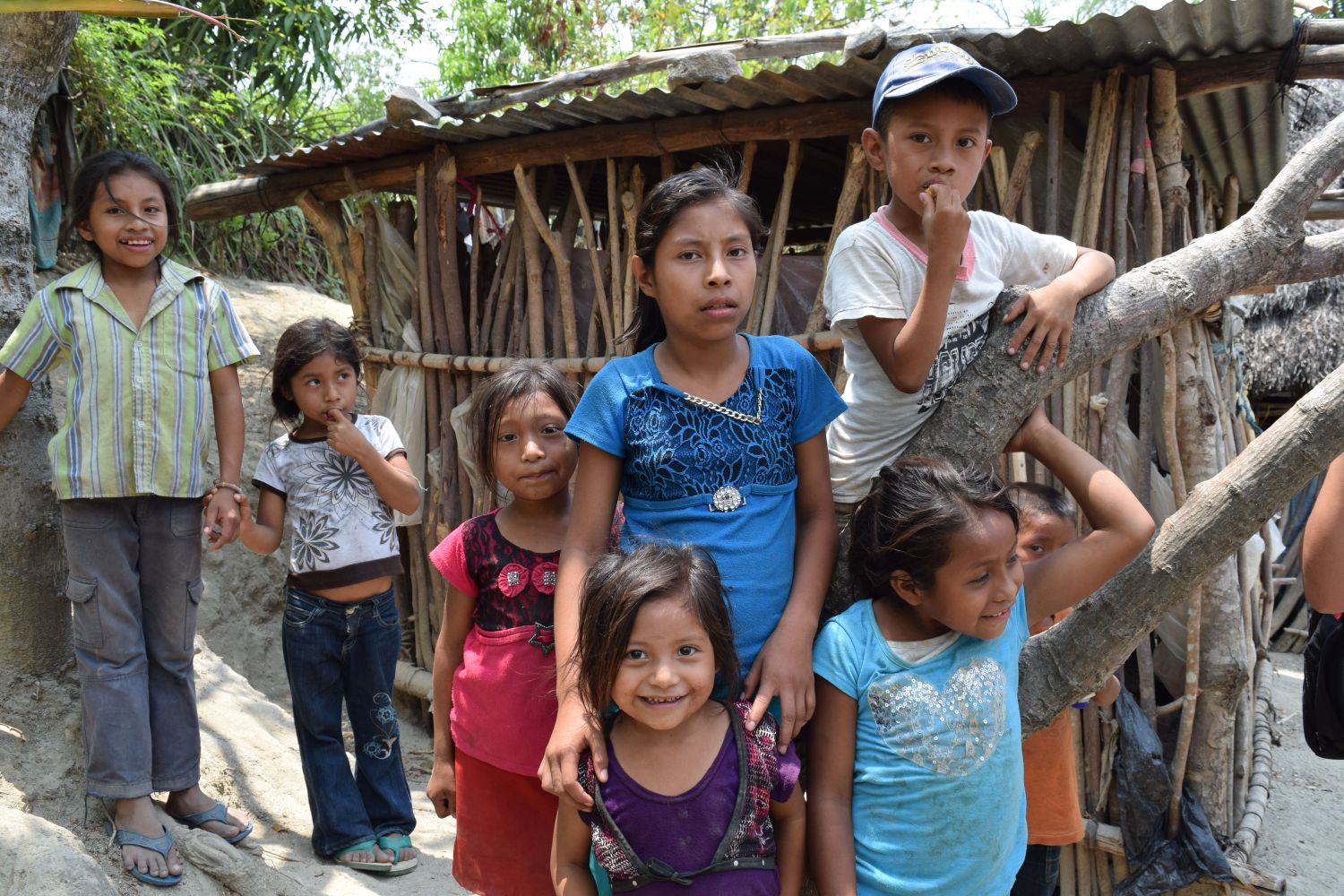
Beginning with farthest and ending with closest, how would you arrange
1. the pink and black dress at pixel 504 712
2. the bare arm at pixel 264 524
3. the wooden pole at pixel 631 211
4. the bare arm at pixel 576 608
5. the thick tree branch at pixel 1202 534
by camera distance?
1. the wooden pole at pixel 631 211
2. the bare arm at pixel 264 524
3. the pink and black dress at pixel 504 712
4. the bare arm at pixel 576 608
5. the thick tree branch at pixel 1202 534

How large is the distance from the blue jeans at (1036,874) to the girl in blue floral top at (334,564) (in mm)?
2069

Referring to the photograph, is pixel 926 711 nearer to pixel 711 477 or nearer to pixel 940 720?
pixel 940 720

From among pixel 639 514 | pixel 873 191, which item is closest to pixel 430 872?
pixel 639 514

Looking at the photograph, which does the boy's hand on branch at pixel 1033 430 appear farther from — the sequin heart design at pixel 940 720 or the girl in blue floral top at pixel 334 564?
the girl in blue floral top at pixel 334 564

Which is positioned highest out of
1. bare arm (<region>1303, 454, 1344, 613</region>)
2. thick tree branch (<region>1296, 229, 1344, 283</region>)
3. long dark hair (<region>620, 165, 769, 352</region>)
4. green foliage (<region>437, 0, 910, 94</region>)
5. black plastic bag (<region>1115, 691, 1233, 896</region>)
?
green foliage (<region>437, 0, 910, 94</region>)

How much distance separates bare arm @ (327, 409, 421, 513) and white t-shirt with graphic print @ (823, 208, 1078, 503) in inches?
69.1

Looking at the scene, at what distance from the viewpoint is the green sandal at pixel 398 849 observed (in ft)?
11.8

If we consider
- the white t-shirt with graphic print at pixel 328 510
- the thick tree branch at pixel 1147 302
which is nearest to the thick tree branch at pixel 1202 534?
the thick tree branch at pixel 1147 302

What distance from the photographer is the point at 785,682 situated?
1595mm

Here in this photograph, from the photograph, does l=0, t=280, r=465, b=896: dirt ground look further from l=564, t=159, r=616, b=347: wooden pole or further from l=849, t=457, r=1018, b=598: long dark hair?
l=564, t=159, r=616, b=347: wooden pole

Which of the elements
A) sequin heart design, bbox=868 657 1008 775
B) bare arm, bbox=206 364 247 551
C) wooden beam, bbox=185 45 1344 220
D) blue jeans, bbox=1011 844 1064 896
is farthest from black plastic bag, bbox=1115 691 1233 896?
bare arm, bbox=206 364 247 551

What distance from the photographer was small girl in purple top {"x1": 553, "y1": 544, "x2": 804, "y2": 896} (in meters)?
1.60

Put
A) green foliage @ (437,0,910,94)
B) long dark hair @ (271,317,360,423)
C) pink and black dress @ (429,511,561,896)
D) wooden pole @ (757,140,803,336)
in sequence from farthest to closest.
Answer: green foliage @ (437,0,910,94), wooden pole @ (757,140,803,336), long dark hair @ (271,317,360,423), pink and black dress @ (429,511,561,896)

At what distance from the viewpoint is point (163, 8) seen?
6.78ft
